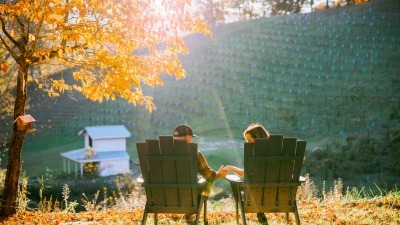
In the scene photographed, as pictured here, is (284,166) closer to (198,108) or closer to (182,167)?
(182,167)

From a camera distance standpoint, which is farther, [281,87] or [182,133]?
[281,87]

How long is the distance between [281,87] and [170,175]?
143 feet

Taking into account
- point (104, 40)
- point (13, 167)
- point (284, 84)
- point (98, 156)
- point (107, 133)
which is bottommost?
point (98, 156)

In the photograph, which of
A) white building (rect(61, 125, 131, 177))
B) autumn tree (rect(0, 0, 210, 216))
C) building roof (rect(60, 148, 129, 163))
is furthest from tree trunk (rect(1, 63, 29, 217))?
building roof (rect(60, 148, 129, 163))

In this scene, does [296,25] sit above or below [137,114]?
above

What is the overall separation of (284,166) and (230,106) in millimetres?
40182

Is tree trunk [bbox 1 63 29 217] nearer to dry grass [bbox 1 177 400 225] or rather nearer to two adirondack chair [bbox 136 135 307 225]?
dry grass [bbox 1 177 400 225]

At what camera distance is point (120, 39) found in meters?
6.36

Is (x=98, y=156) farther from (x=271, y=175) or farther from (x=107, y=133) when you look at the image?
(x=271, y=175)

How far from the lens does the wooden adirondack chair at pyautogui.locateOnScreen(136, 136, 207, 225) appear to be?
183 inches

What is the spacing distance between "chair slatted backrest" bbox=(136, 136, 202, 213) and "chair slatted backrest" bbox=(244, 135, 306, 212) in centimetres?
56

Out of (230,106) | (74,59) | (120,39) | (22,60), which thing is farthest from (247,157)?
(230,106)

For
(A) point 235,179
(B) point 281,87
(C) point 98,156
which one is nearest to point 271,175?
(A) point 235,179

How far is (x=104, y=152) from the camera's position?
3142 cm
